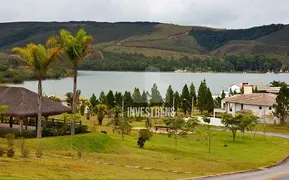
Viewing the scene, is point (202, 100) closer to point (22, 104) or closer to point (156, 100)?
point (156, 100)

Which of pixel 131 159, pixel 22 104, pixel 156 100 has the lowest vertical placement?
pixel 131 159

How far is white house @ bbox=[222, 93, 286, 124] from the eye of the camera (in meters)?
66.4

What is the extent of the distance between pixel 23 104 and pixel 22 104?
8 cm

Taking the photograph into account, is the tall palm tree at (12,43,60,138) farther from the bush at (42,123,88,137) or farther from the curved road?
the curved road

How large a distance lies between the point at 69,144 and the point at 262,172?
12.6 metres

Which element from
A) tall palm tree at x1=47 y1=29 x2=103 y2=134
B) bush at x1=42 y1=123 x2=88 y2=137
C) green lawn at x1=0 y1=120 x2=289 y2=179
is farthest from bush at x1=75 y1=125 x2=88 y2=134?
green lawn at x1=0 y1=120 x2=289 y2=179

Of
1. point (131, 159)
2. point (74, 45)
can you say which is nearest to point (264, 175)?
point (131, 159)

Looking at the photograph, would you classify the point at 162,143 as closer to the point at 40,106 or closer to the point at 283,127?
the point at 40,106

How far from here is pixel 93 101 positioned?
248 ft

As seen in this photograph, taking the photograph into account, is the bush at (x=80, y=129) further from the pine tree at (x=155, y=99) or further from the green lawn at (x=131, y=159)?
the pine tree at (x=155, y=99)

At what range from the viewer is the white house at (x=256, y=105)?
2616 inches

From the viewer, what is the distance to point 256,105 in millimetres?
68188

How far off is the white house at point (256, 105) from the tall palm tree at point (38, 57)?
4112cm

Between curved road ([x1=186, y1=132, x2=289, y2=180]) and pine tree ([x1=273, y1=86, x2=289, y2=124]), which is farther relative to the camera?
pine tree ([x1=273, y1=86, x2=289, y2=124])
